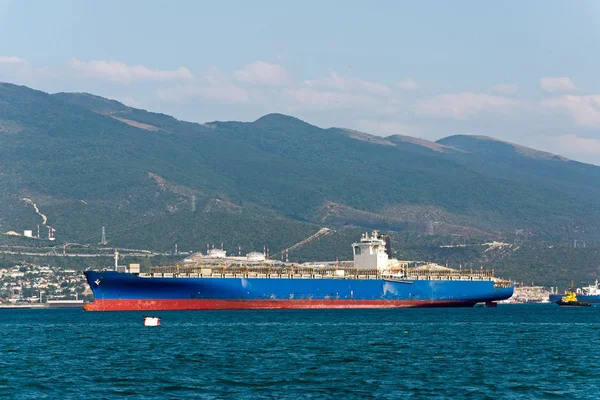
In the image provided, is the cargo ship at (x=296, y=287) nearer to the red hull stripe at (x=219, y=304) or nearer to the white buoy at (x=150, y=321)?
the red hull stripe at (x=219, y=304)

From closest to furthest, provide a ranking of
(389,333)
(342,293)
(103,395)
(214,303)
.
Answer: (103,395) < (389,333) < (214,303) < (342,293)

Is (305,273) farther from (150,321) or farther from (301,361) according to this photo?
(301,361)

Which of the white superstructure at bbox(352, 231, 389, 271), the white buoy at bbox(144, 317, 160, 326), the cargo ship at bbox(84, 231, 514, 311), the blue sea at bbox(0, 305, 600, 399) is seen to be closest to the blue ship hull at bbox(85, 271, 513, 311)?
the cargo ship at bbox(84, 231, 514, 311)

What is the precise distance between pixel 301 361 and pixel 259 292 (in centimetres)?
6671

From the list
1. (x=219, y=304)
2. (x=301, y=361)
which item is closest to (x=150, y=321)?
(x=219, y=304)

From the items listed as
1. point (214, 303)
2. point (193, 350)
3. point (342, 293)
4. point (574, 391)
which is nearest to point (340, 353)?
point (193, 350)

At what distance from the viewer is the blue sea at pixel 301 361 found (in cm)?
5175

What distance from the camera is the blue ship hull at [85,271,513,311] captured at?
409ft

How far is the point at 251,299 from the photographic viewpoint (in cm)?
12938

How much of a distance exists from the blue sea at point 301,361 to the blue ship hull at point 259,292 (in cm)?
2486

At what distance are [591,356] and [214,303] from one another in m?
64.9

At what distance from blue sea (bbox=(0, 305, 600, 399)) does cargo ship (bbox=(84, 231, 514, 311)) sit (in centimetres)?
2526

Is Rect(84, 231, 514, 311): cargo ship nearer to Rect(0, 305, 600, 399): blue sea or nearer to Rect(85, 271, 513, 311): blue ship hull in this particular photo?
Rect(85, 271, 513, 311): blue ship hull

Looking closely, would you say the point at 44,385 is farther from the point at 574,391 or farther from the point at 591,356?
the point at 591,356
